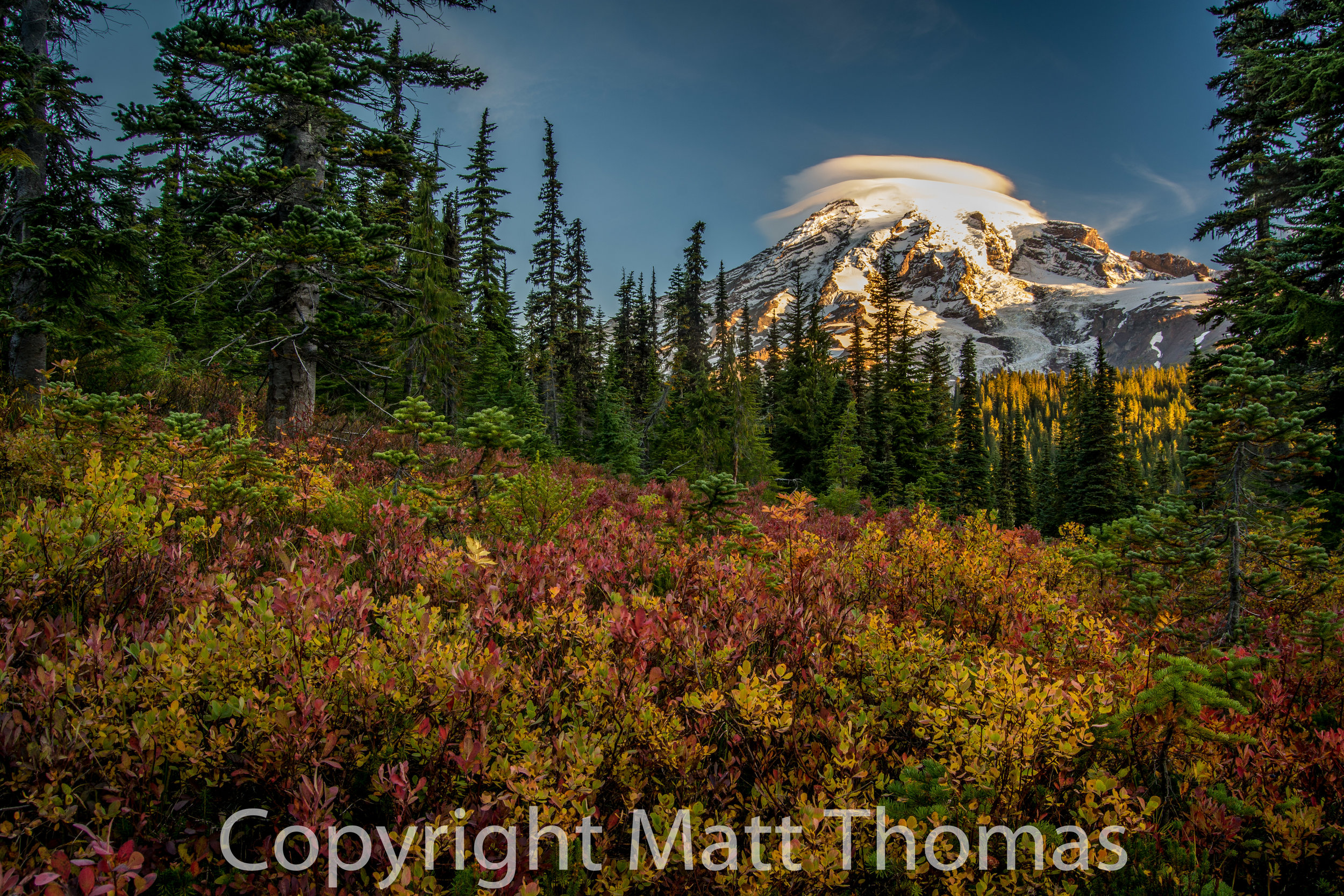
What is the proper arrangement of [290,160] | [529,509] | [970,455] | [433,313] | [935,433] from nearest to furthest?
[529,509] → [290,160] → [433,313] → [935,433] → [970,455]

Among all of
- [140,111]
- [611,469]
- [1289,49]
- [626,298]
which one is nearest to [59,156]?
[140,111]

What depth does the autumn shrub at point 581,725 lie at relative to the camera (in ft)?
5.49

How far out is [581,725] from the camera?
7.12ft

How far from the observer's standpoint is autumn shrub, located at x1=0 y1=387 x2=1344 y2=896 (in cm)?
167

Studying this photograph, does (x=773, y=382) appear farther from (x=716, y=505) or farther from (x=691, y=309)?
(x=716, y=505)

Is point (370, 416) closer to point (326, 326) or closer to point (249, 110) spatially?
point (326, 326)

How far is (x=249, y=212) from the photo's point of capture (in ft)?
31.6

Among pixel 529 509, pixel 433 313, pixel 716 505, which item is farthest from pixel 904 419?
pixel 529 509

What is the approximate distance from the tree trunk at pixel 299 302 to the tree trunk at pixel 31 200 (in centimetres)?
478

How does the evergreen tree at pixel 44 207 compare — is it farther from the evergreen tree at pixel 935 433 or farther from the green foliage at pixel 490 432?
the evergreen tree at pixel 935 433

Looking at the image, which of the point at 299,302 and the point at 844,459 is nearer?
the point at 299,302

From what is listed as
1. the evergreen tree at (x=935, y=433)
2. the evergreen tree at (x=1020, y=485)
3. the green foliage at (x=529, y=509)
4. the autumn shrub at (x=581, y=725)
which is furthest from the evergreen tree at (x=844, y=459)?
the evergreen tree at (x=1020, y=485)

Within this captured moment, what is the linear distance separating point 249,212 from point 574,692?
11.6 m

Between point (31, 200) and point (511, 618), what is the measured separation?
15.5 m
